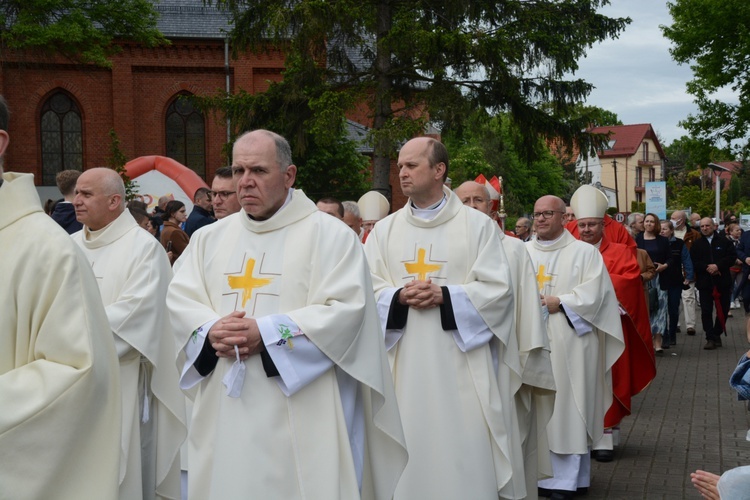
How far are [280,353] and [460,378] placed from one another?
5.77 ft

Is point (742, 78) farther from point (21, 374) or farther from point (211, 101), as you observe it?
point (21, 374)

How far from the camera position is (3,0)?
2377 cm

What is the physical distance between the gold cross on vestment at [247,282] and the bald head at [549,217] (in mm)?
3794

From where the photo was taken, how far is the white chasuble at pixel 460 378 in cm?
541

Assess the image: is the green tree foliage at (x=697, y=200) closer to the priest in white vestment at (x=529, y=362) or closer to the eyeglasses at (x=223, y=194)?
the priest in white vestment at (x=529, y=362)

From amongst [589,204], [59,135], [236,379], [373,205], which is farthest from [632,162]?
[236,379]

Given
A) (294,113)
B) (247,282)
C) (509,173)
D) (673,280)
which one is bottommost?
(673,280)

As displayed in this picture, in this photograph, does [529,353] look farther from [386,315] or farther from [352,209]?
[352,209]

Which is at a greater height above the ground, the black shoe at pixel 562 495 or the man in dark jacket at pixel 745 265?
the man in dark jacket at pixel 745 265

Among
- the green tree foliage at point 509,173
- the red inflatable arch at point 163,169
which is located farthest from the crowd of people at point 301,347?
the green tree foliage at point 509,173

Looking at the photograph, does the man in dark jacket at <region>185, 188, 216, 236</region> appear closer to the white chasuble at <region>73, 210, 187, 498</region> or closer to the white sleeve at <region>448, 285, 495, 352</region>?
the white chasuble at <region>73, 210, 187, 498</region>

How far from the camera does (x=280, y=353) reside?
402 cm

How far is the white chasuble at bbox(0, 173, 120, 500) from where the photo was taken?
249 cm

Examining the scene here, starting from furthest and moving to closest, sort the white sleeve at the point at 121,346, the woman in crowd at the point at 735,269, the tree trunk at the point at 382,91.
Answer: the tree trunk at the point at 382,91, the woman in crowd at the point at 735,269, the white sleeve at the point at 121,346
